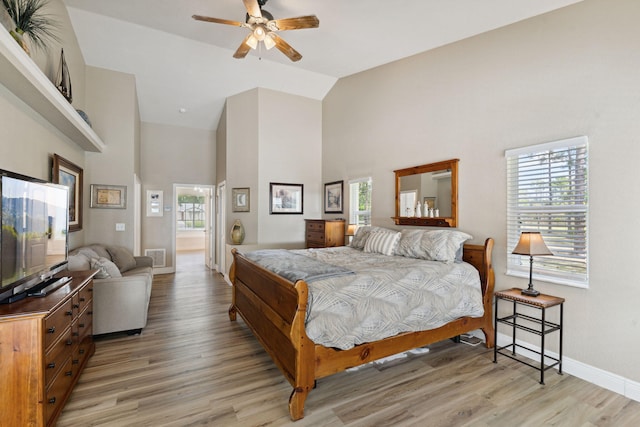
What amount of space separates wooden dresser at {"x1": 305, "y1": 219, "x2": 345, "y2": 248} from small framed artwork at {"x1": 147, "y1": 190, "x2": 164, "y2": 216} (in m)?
3.65

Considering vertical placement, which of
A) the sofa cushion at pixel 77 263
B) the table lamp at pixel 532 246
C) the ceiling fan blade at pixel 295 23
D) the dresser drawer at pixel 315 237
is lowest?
the sofa cushion at pixel 77 263

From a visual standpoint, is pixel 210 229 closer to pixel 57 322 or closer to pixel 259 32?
pixel 259 32

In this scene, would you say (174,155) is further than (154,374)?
Yes

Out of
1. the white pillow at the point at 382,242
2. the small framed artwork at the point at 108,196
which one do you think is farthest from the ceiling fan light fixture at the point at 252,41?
the small framed artwork at the point at 108,196

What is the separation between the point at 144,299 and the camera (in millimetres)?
3402

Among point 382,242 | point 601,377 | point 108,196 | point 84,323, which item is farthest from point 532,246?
point 108,196

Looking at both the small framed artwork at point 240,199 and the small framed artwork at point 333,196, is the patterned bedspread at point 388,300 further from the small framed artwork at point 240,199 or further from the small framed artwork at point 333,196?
the small framed artwork at point 240,199

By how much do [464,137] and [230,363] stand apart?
3.46 meters

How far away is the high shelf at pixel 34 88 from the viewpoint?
1891mm

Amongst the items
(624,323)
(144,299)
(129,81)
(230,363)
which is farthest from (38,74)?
(624,323)

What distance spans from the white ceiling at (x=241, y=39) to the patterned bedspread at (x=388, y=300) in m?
2.59

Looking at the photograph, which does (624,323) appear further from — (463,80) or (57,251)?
(57,251)

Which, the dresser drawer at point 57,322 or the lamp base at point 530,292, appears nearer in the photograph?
the dresser drawer at point 57,322

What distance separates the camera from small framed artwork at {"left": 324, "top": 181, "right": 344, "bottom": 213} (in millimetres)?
5645
